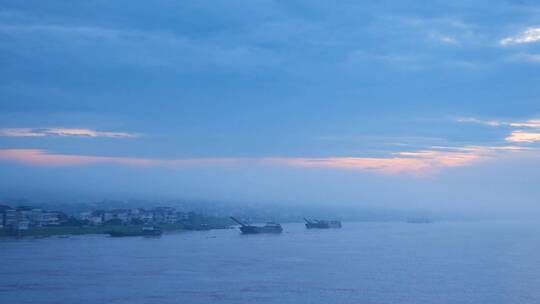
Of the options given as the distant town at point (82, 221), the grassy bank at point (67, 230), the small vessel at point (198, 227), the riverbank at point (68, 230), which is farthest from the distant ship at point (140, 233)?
the small vessel at point (198, 227)

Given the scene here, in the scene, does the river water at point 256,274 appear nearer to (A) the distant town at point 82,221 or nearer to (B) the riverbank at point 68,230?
(B) the riverbank at point 68,230

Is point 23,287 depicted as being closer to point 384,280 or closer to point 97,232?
point 384,280

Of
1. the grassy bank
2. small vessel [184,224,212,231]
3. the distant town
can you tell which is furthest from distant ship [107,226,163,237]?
small vessel [184,224,212,231]

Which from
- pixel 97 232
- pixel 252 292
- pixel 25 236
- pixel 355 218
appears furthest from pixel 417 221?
pixel 252 292

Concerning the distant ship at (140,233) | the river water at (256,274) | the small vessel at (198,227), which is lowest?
the river water at (256,274)

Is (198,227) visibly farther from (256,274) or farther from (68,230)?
(256,274)

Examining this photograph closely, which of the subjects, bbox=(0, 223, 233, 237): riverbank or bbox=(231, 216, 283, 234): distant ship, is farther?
bbox=(231, 216, 283, 234): distant ship

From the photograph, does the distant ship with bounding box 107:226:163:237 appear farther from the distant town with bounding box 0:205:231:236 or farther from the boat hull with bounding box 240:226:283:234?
the boat hull with bounding box 240:226:283:234

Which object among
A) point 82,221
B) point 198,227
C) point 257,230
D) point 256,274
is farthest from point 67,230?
point 256,274
